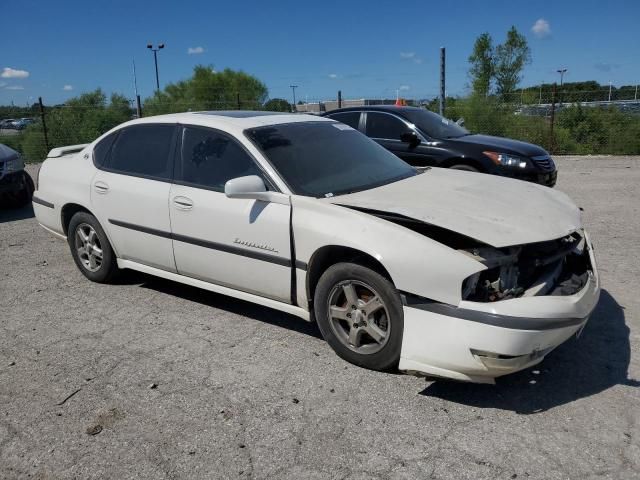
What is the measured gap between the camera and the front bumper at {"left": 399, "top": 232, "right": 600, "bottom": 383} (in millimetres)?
2818

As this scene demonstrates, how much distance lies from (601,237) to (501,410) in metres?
4.24

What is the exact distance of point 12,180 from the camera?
8953 mm

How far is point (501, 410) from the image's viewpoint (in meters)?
3.04

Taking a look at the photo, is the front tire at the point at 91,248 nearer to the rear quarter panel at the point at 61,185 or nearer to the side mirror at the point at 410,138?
the rear quarter panel at the point at 61,185

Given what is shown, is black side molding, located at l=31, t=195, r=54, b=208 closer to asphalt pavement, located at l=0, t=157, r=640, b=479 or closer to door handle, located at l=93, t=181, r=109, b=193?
door handle, located at l=93, t=181, r=109, b=193

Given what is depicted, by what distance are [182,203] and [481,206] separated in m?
2.17

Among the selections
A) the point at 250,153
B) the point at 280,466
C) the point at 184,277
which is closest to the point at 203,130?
the point at 250,153

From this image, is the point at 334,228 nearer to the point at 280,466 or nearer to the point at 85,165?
the point at 280,466

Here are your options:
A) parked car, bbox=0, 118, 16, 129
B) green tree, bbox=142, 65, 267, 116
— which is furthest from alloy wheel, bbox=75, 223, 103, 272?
green tree, bbox=142, 65, 267, 116

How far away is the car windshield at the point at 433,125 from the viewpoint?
27.5 ft

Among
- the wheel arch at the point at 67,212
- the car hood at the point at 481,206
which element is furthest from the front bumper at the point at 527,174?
the wheel arch at the point at 67,212

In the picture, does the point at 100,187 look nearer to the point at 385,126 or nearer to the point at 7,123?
the point at 385,126

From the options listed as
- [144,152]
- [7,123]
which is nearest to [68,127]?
[7,123]

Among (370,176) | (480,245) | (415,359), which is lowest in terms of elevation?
(415,359)
